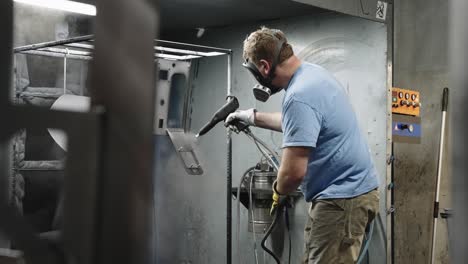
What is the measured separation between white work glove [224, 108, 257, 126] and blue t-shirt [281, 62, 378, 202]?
0.68 meters

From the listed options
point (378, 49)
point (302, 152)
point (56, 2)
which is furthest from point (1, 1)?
point (378, 49)

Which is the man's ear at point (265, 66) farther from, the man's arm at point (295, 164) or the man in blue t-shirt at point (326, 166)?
the man's arm at point (295, 164)

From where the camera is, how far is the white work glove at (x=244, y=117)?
128 inches

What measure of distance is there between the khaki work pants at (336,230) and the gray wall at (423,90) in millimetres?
1461

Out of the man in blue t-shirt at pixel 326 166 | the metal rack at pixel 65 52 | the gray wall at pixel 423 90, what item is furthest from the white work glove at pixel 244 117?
the gray wall at pixel 423 90

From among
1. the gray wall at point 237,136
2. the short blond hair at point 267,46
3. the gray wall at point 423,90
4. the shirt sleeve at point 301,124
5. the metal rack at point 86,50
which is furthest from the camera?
the gray wall at point 423,90

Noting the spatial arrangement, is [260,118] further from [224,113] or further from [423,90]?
[423,90]

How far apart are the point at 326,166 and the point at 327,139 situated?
0.35ft

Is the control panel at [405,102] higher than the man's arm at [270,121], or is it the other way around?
the control panel at [405,102]

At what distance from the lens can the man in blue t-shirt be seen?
246cm

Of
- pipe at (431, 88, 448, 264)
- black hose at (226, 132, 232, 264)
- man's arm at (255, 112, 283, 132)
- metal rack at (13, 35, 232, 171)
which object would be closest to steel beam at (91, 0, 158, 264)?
man's arm at (255, 112, 283, 132)

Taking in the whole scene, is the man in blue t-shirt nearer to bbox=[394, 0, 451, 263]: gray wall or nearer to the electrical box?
the electrical box

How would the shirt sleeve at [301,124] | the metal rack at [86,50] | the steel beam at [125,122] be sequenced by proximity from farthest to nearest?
the metal rack at [86,50], the shirt sleeve at [301,124], the steel beam at [125,122]

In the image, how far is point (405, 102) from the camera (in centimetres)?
372
